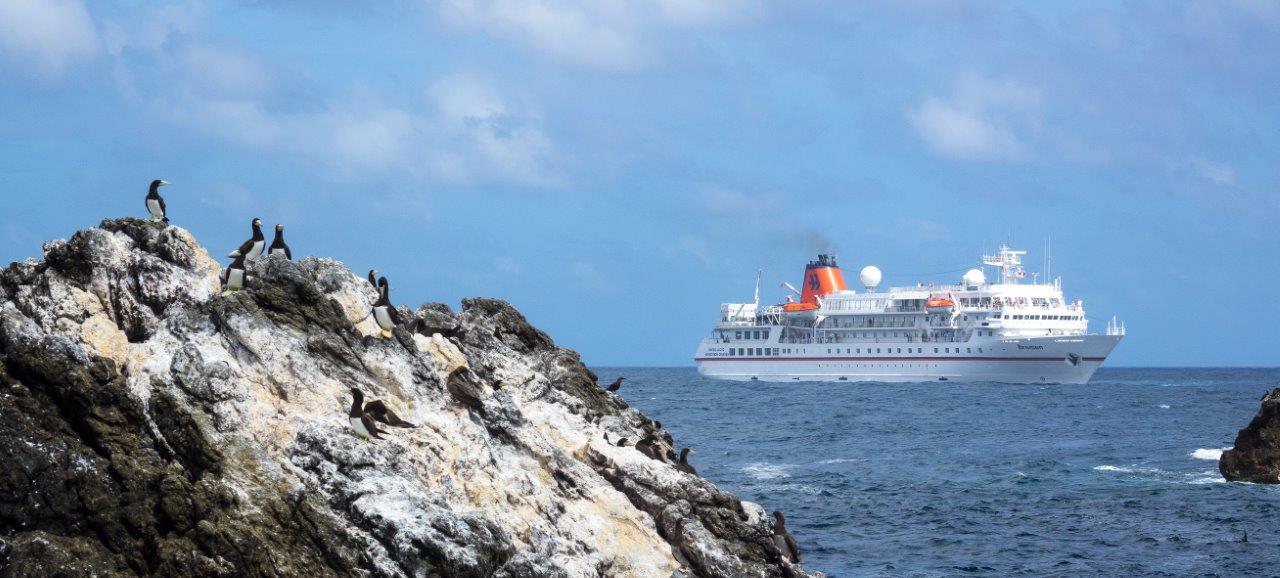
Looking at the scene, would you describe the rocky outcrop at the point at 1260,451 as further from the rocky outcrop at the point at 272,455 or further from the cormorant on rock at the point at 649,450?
the rocky outcrop at the point at 272,455

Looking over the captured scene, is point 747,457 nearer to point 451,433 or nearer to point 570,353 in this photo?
point 570,353

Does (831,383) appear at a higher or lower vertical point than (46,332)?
higher

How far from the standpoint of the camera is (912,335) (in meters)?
98.6

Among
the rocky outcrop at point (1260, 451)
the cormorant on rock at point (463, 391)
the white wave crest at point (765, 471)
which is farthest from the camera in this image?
the white wave crest at point (765, 471)

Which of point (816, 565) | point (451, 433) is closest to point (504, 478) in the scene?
point (451, 433)

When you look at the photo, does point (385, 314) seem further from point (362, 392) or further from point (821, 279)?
point (821, 279)

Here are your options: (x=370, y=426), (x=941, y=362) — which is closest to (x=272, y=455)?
(x=370, y=426)

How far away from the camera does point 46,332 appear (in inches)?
461

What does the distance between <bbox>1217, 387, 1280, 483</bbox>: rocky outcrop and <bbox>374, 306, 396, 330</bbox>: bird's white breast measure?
75.1 ft

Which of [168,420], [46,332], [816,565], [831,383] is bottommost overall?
[816,565]

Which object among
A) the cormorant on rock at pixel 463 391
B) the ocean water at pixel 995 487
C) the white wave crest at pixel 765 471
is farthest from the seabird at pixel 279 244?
the white wave crest at pixel 765 471

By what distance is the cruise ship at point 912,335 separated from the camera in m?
92.8

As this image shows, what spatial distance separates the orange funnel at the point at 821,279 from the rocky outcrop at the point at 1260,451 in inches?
3008

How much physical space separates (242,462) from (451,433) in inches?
106
